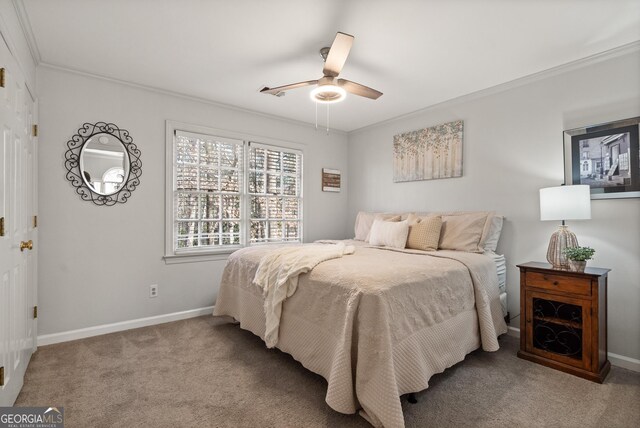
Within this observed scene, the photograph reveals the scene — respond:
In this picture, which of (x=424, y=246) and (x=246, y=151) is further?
(x=246, y=151)

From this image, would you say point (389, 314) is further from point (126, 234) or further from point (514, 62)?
point (126, 234)

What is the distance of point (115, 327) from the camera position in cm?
321

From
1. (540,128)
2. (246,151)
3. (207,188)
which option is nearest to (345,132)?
(246,151)

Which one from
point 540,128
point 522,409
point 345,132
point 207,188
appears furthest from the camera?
point 345,132

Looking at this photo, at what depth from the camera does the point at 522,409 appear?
6.26 feet

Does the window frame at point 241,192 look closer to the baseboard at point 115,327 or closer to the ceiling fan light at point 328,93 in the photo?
the baseboard at point 115,327

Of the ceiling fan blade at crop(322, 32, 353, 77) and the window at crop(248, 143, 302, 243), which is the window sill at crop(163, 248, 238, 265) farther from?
the ceiling fan blade at crop(322, 32, 353, 77)

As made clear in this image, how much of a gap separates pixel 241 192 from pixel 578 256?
349 centimetres

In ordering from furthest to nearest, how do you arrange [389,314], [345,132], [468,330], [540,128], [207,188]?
[345,132] → [207,188] → [540,128] → [468,330] → [389,314]

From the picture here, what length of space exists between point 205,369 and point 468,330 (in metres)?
2.00

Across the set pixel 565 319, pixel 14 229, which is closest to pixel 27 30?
pixel 14 229

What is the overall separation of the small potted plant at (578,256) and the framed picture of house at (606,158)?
60cm

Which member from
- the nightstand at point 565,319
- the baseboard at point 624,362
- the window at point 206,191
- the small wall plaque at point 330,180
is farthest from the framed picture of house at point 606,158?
the window at point 206,191

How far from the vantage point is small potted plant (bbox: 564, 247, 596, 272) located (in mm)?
2375
